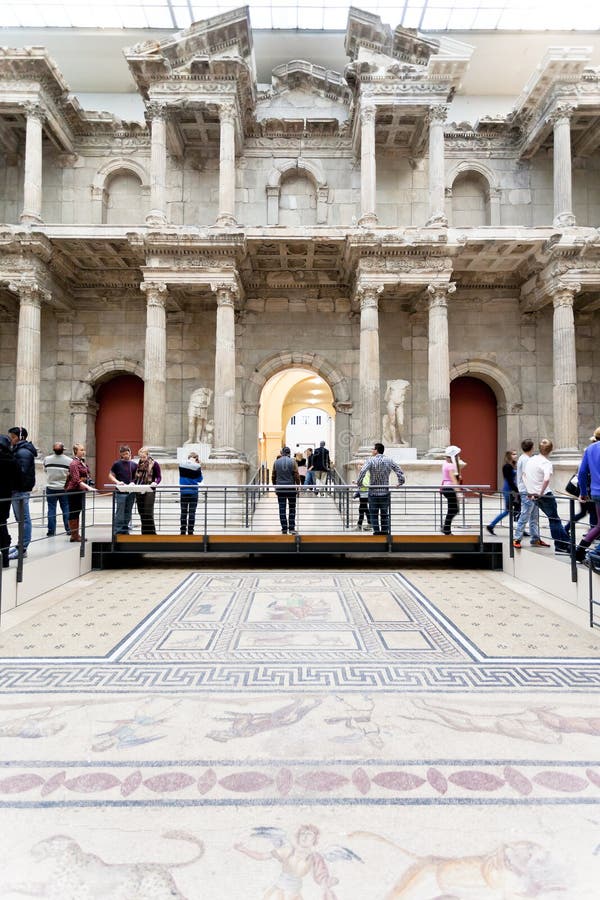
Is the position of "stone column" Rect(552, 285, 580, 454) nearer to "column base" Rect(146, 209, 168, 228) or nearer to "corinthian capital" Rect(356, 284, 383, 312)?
Result: "corinthian capital" Rect(356, 284, 383, 312)

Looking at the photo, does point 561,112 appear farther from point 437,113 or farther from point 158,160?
point 158,160

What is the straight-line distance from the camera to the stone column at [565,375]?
1363 cm

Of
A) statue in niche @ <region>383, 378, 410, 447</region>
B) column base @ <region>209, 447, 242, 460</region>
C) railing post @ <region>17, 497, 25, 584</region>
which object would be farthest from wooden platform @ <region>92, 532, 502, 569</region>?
statue in niche @ <region>383, 378, 410, 447</region>

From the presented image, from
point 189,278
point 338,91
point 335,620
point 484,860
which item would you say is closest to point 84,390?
point 189,278

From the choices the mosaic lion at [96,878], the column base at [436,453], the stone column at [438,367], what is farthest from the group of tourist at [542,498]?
the stone column at [438,367]

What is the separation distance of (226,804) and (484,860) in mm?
1117

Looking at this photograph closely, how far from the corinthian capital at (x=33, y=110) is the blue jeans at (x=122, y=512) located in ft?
37.6

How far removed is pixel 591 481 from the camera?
5.73 m

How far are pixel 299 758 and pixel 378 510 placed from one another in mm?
5617

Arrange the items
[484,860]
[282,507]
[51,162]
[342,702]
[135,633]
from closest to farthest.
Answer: [484,860] → [342,702] → [135,633] → [282,507] → [51,162]

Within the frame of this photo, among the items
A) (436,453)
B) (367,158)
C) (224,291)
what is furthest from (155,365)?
(367,158)

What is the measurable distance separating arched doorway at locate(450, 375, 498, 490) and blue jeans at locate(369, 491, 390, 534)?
29.3 ft

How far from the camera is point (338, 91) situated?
15.7m

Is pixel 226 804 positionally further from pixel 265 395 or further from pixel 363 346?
pixel 265 395
